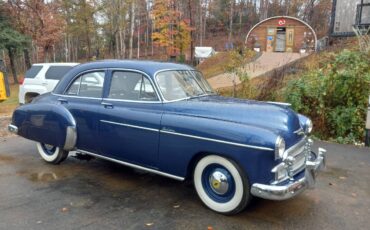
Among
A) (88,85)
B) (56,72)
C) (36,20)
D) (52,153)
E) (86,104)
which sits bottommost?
(52,153)

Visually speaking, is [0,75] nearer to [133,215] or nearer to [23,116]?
[23,116]

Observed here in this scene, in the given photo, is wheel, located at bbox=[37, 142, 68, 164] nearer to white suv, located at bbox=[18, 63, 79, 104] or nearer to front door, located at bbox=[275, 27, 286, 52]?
white suv, located at bbox=[18, 63, 79, 104]

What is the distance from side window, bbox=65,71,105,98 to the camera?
497 cm

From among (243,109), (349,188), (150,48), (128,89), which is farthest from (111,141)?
(150,48)

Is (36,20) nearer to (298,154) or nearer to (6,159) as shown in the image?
(6,159)

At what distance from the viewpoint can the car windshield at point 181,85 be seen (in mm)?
4426

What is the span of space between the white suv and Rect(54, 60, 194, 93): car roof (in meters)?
5.92

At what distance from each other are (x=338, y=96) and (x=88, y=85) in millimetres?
5485

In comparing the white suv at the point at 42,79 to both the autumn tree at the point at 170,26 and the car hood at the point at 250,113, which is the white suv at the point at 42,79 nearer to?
the car hood at the point at 250,113

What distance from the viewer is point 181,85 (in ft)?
15.2

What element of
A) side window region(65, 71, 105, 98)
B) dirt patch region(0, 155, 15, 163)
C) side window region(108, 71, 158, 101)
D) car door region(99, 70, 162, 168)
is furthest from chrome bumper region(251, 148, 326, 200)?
dirt patch region(0, 155, 15, 163)

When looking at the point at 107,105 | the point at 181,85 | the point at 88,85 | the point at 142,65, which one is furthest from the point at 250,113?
the point at 88,85

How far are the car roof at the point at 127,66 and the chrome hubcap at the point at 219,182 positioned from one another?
155cm

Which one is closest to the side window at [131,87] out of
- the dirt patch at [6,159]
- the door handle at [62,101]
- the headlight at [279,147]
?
the door handle at [62,101]
